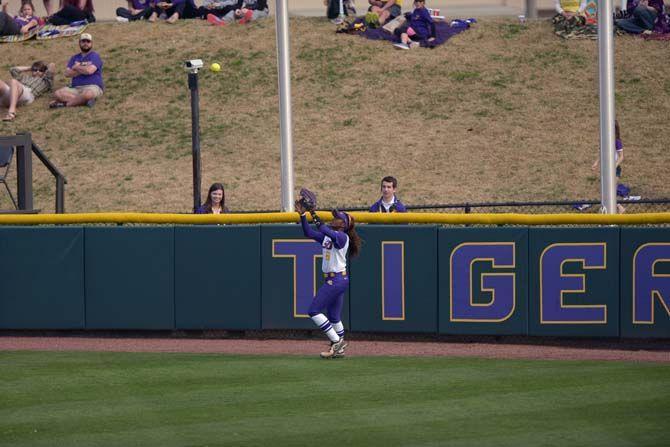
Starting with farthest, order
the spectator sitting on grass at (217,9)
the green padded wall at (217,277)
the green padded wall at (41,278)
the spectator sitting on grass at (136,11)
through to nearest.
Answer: the spectator sitting on grass at (136,11)
the spectator sitting on grass at (217,9)
the green padded wall at (41,278)
the green padded wall at (217,277)

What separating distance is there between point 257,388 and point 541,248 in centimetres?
421

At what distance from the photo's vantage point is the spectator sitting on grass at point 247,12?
90.8 ft

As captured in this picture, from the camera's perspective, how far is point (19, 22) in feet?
91.0

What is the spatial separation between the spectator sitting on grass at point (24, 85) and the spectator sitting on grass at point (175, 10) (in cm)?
324

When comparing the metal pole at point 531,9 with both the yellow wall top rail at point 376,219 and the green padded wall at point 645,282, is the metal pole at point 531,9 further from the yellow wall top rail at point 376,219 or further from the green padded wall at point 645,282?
the green padded wall at point 645,282

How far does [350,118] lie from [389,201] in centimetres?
1098

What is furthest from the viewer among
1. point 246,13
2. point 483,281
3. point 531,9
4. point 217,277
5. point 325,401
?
point 531,9

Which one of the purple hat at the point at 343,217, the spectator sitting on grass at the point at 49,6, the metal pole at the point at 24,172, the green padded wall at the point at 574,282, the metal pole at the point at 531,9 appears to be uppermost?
the spectator sitting on grass at the point at 49,6

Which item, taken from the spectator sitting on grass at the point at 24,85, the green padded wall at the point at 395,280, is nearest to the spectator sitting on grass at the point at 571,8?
the spectator sitting on grass at the point at 24,85

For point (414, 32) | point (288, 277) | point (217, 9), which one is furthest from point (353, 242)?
point (217, 9)

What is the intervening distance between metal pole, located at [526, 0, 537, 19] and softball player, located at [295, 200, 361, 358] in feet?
57.0

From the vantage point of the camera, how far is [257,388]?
10891 mm

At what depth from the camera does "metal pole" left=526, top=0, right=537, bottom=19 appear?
1131 inches

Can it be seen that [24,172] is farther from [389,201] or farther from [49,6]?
[49,6]
